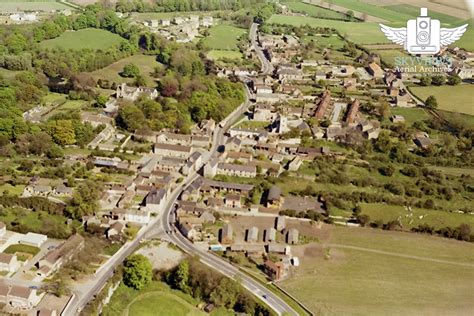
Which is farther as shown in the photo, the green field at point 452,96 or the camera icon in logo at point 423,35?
the camera icon in logo at point 423,35

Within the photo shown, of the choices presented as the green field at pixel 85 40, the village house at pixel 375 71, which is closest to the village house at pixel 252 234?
the village house at pixel 375 71

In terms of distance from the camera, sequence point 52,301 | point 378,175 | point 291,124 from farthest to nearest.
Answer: point 291,124, point 378,175, point 52,301

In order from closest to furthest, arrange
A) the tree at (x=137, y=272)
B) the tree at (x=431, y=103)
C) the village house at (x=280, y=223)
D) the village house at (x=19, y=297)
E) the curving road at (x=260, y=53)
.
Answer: the village house at (x=19, y=297), the tree at (x=137, y=272), the village house at (x=280, y=223), the tree at (x=431, y=103), the curving road at (x=260, y=53)

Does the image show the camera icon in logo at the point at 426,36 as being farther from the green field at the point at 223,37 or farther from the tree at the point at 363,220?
the tree at the point at 363,220

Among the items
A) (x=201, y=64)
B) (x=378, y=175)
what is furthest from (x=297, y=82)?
(x=378, y=175)

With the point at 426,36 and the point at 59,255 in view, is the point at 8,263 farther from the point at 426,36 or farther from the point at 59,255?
the point at 426,36

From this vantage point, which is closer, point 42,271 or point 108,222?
point 42,271

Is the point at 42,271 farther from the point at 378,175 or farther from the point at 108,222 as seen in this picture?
the point at 378,175
